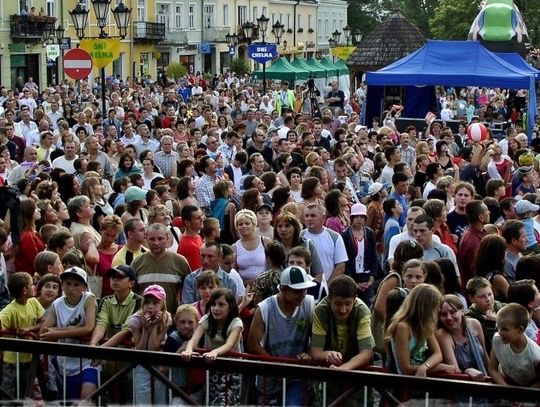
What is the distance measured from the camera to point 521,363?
22.5ft

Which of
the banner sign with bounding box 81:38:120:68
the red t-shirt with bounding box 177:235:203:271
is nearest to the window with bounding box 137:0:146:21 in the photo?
the banner sign with bounding box 81:38:120:68

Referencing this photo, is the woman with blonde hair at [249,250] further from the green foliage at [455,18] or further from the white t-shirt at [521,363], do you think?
the green foliage at [455,18]

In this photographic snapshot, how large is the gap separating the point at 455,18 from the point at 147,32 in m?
26.4

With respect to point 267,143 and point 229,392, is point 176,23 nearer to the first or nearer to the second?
point 267,143

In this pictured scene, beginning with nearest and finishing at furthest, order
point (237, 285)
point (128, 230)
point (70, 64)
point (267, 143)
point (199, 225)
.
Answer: point (237, 285) → point (128, 230) → point (199, 225) → point (267, 143) → point (70, 64)

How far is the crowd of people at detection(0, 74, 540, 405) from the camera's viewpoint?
281 inches

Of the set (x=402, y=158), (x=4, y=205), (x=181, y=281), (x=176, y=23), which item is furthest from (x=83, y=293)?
(x=176, y=23)

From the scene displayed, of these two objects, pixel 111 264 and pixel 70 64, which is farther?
pixel 70 64

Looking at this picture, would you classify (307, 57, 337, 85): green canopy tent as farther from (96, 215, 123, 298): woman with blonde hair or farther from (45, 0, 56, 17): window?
(96, 215, 123, 298): woman with blonde hair

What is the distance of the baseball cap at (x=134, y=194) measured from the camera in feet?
39.9

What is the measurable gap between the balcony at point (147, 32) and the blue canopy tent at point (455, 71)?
131 ft

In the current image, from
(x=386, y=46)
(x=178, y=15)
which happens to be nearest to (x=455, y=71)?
(x=386, y=46)

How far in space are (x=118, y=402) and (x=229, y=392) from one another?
2.36 feet

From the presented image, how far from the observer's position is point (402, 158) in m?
17.3
